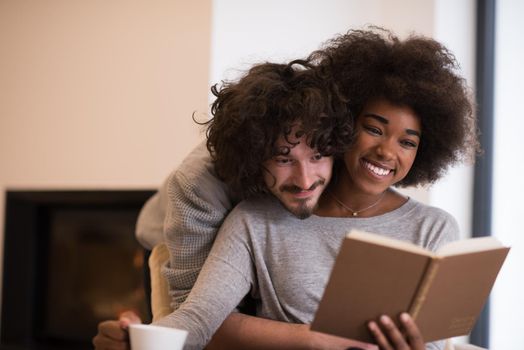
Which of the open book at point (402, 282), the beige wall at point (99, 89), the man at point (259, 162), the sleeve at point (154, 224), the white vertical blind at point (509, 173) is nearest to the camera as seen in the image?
the open book at point (402, 282)

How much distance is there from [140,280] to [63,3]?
1.56 metres

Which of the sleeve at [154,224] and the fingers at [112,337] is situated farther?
the sleeve at [154,224]

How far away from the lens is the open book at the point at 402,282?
4.47 feet

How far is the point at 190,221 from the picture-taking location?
184 centimetres

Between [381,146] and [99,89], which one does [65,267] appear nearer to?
[99,89]

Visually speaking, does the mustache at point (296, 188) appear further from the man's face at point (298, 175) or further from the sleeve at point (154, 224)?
the sleeve at point (154, 224)

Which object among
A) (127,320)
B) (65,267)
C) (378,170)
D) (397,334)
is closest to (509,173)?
(378,170)

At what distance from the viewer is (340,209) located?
191 cm

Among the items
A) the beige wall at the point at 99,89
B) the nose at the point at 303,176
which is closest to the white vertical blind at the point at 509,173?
the beige wall at the point at 99,89

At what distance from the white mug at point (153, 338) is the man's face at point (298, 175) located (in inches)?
22.5

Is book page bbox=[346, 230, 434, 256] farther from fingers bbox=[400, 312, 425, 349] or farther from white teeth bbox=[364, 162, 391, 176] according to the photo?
white teeth bbox=[364, 162, 391, 176]

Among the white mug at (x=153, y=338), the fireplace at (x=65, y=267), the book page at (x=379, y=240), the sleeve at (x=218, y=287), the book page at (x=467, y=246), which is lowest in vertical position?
A: the fireplace at (x=65, y=267)

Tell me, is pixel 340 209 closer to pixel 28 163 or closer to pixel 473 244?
pixel 473 244

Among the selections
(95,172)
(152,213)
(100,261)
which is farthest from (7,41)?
(152,213)
